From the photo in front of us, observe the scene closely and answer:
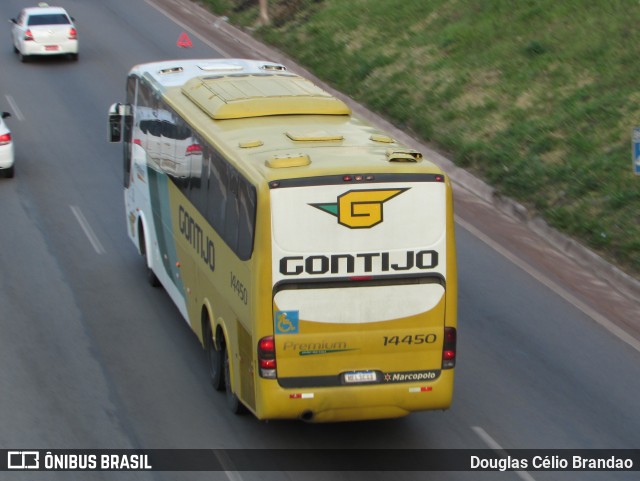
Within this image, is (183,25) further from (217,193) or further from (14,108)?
(217,193)

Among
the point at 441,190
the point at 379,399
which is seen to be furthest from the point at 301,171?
the point at 379,399

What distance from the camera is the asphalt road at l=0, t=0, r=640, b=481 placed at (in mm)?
12969

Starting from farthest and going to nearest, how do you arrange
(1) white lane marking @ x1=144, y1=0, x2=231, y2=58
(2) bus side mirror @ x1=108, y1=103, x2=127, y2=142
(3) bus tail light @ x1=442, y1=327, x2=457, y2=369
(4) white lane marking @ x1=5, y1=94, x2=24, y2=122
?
1. (1) white lane marking @ x1=144, y1=0, x2=231, y2=58
2. (4) white lane marking @ x1=5, y1=94, x2=24, y2=122
3. (2) bus side mirror @ x1=108, y1=103, x2=127, y2=142
4. (3) bus tail light @ x1=442, y1=327, x2=457, y2=369

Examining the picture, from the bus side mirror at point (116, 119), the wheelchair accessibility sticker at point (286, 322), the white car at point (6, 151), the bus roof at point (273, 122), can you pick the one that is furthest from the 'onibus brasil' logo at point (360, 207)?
the white car at point (6, 151)

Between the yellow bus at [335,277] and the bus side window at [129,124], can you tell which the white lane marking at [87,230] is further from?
the yellow bus at [335,277]

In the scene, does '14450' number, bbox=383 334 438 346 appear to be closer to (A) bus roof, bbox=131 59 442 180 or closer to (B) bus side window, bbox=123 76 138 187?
(A) bus roof, bbox=131 59 442 180

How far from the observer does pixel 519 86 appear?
25.5 m

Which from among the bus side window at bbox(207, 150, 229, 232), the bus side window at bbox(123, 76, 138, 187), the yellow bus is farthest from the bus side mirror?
the yellow bus

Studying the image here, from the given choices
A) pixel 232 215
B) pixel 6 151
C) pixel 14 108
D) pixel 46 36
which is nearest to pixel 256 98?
pixel 232 215

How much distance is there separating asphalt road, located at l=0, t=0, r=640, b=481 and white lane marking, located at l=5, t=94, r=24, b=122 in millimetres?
6016

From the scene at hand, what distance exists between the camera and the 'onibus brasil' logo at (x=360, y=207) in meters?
11.6

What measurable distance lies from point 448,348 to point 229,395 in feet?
9.43

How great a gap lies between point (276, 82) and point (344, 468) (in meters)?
5.59

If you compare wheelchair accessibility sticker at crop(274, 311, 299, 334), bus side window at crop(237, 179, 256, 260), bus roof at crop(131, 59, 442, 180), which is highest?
bus roof at crop(131, 59, 442, 180)
